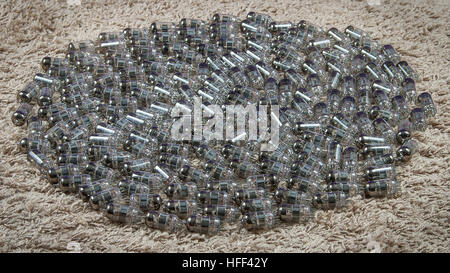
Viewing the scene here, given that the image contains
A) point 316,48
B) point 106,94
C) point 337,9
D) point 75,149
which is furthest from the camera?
point 337,9

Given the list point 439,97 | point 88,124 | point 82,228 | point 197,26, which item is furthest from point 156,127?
point 439,97

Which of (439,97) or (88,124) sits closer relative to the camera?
(88,124)

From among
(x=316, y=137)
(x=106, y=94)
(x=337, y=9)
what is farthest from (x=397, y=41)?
(x=106, y=94)

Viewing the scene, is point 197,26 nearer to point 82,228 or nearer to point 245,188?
point 245,188

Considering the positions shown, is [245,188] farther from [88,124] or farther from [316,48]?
[316,48]

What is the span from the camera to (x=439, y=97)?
4.67 feet

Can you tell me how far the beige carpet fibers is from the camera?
109 centimetres

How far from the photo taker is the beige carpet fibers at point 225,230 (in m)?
1.09

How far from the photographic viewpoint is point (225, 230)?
→ 1128 millimetres

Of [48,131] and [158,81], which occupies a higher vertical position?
[158,81]

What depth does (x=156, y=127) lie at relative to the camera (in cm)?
129
